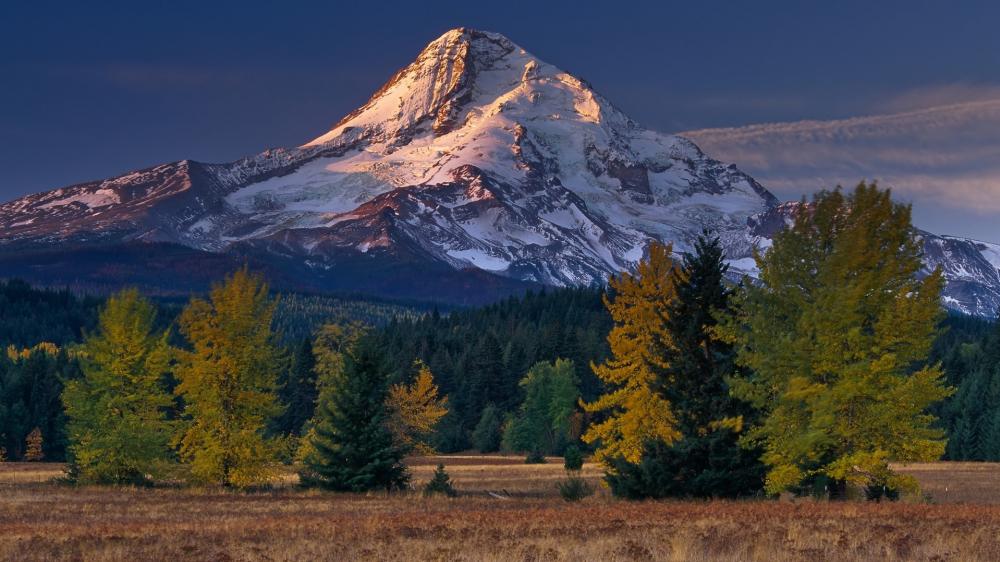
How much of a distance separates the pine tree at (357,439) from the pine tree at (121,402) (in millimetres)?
9515

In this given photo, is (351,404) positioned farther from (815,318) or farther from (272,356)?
(815,318)

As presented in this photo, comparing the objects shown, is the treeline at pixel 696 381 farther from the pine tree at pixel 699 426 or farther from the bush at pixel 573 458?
the bush at pixel 573 458

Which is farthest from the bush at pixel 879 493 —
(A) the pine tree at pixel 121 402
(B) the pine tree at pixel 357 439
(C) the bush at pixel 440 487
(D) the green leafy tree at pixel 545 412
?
(D) the green leafy tree at pixel 545 412

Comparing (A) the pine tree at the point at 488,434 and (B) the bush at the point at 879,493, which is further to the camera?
(A) the pine tree at the point at 488,434

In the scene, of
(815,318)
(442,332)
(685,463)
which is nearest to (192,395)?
(685,463)

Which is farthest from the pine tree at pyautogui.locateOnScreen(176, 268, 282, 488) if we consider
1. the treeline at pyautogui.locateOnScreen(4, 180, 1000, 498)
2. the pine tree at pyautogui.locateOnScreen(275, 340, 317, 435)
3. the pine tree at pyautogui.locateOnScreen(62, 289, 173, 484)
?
the pine tree at pyautogui.locateOnScreen(275, 340, 317, 435)

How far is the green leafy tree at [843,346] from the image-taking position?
3350 centimetres

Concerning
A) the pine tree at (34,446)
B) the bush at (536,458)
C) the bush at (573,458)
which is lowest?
the pine tree at (34,446)

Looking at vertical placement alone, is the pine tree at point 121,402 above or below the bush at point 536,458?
above

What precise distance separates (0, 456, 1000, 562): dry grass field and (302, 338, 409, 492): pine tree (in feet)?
27.5

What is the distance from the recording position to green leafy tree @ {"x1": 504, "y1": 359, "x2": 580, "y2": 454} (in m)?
115

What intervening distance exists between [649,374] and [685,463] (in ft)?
23.5

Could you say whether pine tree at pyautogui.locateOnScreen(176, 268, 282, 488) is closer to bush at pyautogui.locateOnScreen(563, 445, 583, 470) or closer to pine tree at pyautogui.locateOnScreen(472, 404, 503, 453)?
bush at pyautogui.locateOnScreen(563, 445, 583, 470)

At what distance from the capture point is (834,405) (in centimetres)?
3353
